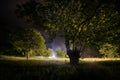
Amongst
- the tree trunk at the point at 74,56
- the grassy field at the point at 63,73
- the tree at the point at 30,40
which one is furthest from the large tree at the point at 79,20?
the tree at the point at 30,40

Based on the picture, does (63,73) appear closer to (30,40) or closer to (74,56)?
(74,56)

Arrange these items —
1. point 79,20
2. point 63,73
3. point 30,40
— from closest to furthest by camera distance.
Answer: point 63,73, point 79,20, point 30,40

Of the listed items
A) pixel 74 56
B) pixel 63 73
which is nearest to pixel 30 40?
pixel 74 56

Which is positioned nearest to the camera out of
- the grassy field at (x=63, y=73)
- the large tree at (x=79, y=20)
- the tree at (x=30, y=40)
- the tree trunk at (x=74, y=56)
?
the grassy field at (x=63, y=73)

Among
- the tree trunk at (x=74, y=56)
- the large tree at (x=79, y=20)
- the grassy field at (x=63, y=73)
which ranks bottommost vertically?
the grassy field at (x=63, y=73)

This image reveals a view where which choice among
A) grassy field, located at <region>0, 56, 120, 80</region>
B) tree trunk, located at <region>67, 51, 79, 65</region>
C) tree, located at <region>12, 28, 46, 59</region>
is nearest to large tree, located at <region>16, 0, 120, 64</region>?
tree trunk, located at <region>67, 51, 79, 65</region>

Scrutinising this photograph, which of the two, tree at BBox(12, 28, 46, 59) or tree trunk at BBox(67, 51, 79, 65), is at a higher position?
tree at BBox(12, 28, 46, 59)

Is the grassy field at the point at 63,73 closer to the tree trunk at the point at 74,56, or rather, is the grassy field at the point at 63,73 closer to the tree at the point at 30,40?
the tree trunk at the point at 74,56

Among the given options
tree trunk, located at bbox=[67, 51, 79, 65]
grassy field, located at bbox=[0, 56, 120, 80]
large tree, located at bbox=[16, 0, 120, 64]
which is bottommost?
grassy field, located at bbox=[0, 56, 120, 80]

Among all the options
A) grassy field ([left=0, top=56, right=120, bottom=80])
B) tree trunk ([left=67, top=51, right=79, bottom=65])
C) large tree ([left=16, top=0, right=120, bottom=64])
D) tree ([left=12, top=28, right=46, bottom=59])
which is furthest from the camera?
tree ([left=12, top=28, right=46, bottom=59])

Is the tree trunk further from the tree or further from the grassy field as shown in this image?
the tree

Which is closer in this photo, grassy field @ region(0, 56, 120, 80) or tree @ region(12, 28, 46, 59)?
grassy field @ region(0, 56, 120, 80)

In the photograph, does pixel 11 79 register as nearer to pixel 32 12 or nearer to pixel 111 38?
pixel 32 12

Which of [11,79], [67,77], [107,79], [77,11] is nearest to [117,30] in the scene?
[77,11]
